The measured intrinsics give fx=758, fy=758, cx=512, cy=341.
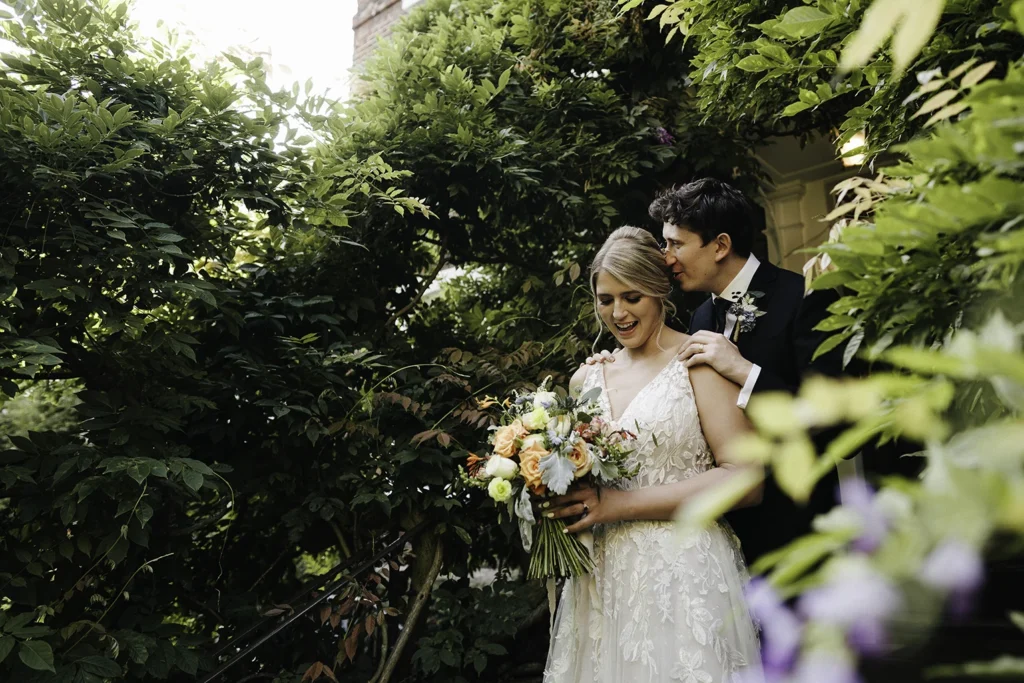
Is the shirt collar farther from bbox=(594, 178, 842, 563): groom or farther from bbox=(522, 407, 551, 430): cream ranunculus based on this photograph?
bbox=(522, 407, 551, 430): cream ranunculus

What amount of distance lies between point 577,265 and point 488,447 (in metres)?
1.06

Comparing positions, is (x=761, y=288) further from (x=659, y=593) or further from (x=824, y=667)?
(x=824, y=667)

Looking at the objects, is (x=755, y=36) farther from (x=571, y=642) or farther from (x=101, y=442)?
(x=101, y=442)

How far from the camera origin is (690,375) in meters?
2.55

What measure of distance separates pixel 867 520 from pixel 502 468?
1.84m

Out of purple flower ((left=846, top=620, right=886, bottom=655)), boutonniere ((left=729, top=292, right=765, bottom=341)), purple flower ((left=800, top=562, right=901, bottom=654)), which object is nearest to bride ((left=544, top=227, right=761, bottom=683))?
boutonniere ((left=729, top=292, right=765, bottom=341))

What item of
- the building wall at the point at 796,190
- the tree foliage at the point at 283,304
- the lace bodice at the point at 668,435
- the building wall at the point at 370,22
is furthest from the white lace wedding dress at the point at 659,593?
the building wall at the point at 370,22

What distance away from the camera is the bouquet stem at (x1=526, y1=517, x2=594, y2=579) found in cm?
249

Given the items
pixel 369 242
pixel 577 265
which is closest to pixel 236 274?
pixel 369 242

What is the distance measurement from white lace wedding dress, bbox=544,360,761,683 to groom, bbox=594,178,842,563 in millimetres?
128

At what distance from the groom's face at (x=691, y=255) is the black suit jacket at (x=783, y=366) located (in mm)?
226

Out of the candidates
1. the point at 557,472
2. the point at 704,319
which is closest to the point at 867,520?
the point at 557,472

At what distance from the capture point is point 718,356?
2479mm

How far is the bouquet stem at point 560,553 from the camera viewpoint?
8.16 ft
